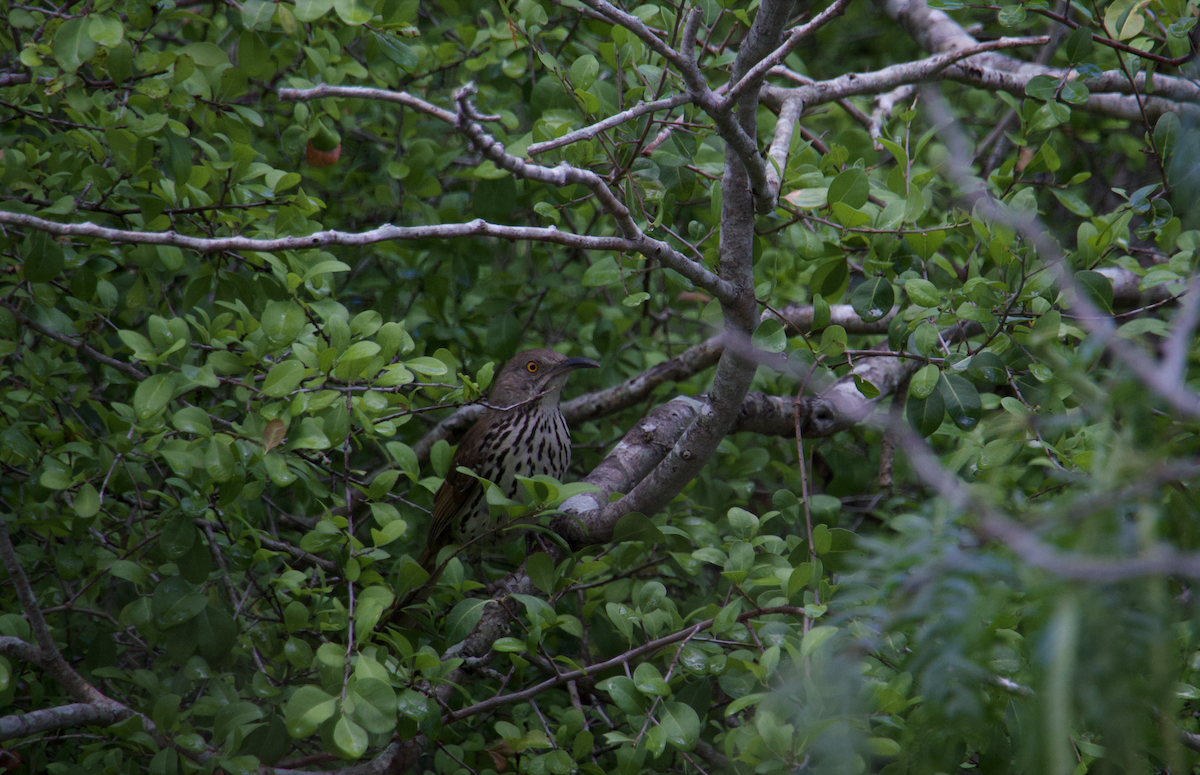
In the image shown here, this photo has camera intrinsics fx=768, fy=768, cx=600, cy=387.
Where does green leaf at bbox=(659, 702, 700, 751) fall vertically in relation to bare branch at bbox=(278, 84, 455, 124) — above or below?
below

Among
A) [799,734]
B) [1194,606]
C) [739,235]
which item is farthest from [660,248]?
[1194,606]

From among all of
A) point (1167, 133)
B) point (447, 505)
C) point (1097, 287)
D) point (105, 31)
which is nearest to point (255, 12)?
point (105, 31)

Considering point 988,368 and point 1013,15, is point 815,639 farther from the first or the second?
point 1013,15

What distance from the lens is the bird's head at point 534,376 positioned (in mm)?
3967

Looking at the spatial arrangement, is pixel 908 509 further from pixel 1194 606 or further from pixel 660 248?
pixel 1194 606

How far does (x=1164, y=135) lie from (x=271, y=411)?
291cm

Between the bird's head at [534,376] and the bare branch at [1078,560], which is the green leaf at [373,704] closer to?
the bare branch at [1078,560]

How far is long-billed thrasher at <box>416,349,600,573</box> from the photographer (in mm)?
3781

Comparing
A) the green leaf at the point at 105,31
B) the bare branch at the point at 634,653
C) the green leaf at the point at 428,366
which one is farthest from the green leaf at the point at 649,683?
the green leaf at the point at 105,31

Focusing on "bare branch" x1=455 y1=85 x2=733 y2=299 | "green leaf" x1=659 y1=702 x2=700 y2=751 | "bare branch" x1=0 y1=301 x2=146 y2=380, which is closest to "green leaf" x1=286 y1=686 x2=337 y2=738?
"green leaf" x1=659 y1=702 x2=700 y2=751

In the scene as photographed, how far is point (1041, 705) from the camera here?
2.53 ft

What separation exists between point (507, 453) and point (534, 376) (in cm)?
46

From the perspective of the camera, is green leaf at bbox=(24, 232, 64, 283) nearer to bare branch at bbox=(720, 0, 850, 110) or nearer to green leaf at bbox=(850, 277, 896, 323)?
bare branch at bbox=(720, 0, 850, 110)

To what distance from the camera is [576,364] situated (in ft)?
12.6
